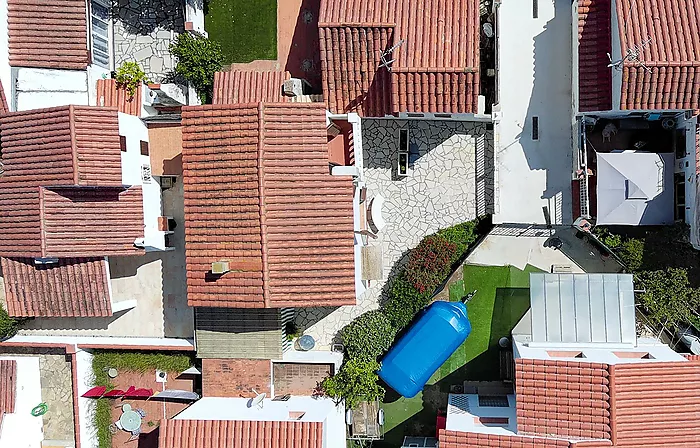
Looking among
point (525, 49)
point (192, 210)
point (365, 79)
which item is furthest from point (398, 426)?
point (525, 49)

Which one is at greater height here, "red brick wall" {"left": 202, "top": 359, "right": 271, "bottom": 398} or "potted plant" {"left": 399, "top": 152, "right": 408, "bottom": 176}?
"potted plant" {"left": 399, "top": 152, "right": 408, "bottom": 176}

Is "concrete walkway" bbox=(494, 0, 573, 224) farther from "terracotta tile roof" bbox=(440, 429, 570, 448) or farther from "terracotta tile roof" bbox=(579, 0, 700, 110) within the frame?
"terracotta tile roof" bbox=(440, 429, 570, 448)

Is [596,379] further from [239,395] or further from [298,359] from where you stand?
[239,395]

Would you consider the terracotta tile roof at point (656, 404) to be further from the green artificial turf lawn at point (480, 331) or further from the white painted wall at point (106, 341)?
the white painted wall at point (106, 341)

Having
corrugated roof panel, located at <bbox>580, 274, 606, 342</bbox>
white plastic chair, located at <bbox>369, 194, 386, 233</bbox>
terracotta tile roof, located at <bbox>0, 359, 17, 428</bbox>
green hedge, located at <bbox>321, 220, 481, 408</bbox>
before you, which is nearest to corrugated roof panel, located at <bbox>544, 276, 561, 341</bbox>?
corrugated roof panel, located at <bbox>580, 274, 606, 342</bbox>

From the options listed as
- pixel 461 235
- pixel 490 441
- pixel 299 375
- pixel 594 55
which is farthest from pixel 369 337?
pixel 594 55
